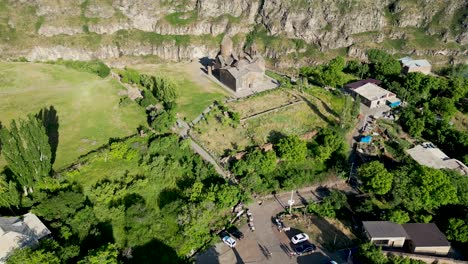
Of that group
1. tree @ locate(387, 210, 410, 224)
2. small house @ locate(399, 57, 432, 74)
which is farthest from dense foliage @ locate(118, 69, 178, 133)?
small house @ locate(399, 57, 432, 74)

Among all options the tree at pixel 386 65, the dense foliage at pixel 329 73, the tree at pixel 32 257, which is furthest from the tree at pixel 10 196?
the tree at pixel 386 65

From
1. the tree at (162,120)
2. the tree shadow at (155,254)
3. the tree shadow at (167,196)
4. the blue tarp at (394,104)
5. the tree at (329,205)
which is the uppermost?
the blue tarp at (394,104)

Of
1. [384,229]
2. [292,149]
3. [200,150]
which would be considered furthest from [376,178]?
[200,150]

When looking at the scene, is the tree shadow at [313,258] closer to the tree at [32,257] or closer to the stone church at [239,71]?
the tree at [32,257]

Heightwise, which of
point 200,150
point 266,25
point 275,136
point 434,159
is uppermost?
point 266,25

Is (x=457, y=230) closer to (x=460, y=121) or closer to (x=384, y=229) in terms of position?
(x=384, y=229)

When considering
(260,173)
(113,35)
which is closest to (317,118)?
(260,173)

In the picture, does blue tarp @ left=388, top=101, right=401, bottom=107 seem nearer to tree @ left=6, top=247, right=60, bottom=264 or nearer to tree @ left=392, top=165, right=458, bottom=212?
tree @ left=392, top=165, right=458, bottom=212

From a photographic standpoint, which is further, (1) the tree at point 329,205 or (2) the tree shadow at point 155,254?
(1) the tree at point 329,205
